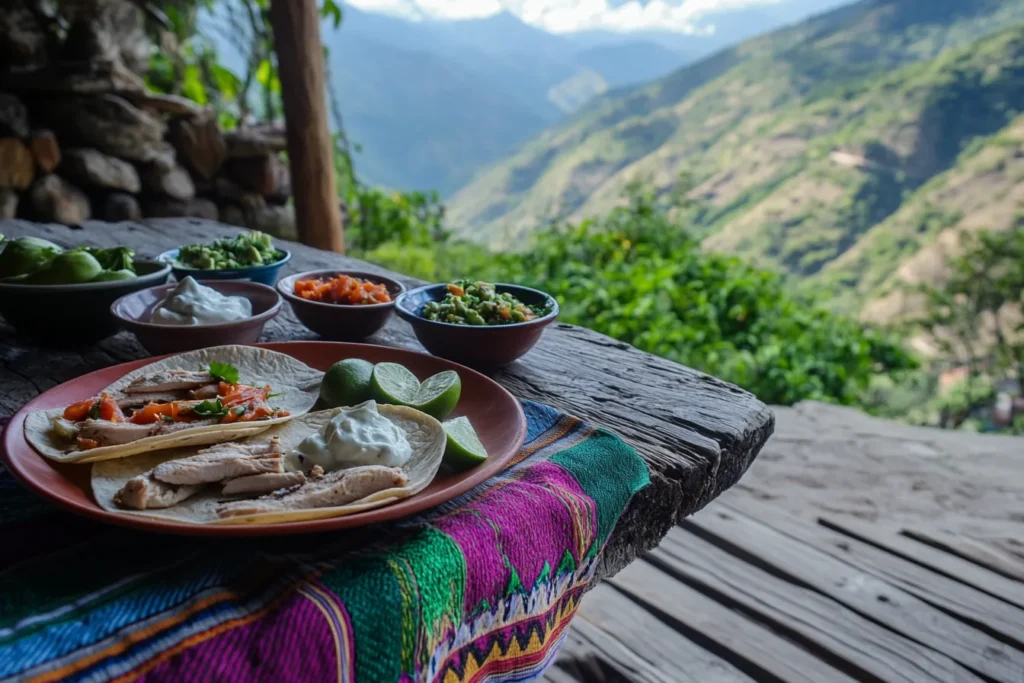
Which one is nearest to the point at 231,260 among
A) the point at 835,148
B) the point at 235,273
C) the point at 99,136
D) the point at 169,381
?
the point at 235,273

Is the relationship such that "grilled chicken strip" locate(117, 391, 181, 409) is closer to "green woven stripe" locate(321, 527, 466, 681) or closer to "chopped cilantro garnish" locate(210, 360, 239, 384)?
"chopped cilantro garnish" locate(210, 360, 239, 384)

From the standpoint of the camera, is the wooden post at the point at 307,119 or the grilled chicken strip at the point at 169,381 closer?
the grilled chicken strip at the point at 169,381

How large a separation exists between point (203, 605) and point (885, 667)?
1.64 m

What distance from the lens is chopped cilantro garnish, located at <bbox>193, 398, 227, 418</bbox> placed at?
950mm

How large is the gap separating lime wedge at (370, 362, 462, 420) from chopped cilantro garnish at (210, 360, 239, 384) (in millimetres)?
206

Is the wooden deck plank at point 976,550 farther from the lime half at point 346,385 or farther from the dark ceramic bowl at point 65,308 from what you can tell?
the dark ceramic bowl at point 65,308

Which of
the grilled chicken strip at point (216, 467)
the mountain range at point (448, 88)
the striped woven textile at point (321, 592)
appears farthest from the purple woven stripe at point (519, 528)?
the mountain range at point (448, 88)

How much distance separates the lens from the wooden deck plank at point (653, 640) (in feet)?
5.54

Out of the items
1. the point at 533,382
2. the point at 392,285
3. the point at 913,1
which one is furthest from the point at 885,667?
the point at 913,1

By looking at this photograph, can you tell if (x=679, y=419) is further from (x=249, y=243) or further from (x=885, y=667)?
(x=249, y=243)

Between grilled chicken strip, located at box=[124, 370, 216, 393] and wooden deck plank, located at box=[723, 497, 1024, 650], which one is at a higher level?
grilled chicken strip, located at box=[124, 370, 216, 393]

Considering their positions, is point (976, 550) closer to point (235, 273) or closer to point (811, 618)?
point (811, 618)

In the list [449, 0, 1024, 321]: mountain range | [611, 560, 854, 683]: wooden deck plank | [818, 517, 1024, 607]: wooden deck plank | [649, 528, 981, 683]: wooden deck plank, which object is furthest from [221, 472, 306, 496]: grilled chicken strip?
[449, 0, 1024, 321]: mountain range

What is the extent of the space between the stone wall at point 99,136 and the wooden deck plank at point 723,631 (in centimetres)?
359
